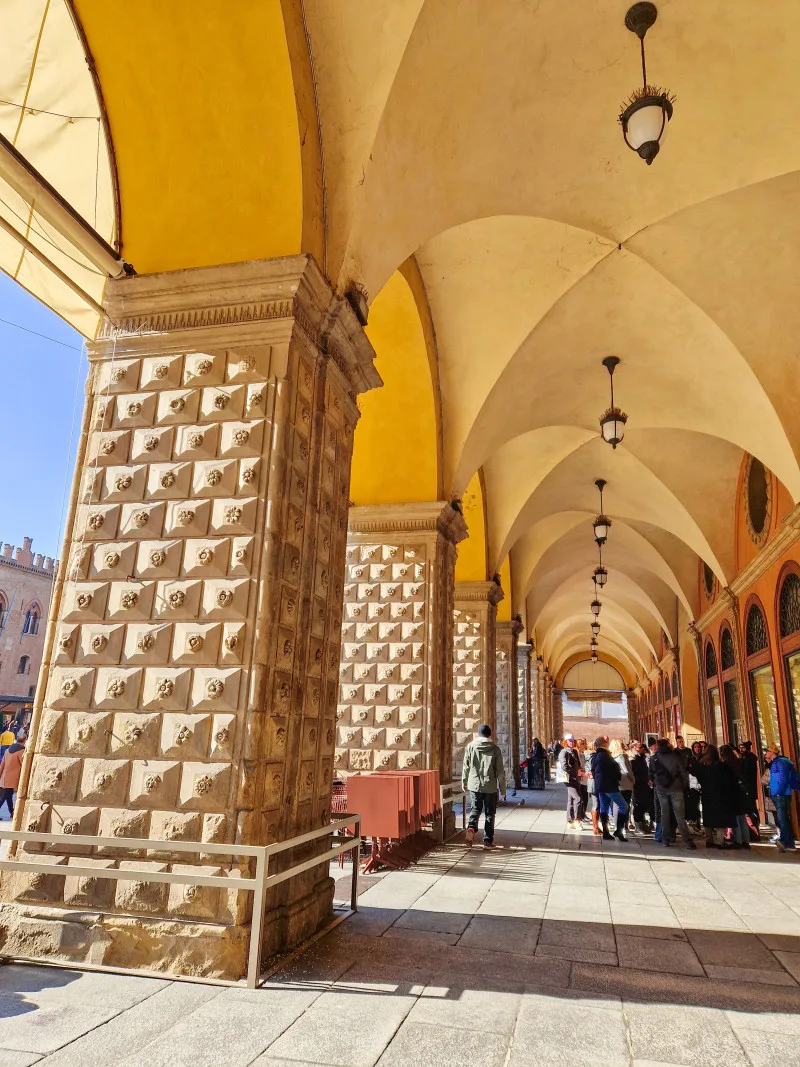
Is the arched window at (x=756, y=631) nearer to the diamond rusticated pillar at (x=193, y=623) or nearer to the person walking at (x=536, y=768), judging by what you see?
the person walking at (x=536, y=768)

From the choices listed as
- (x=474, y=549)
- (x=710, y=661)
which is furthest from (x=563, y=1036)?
(x=710, y=661)

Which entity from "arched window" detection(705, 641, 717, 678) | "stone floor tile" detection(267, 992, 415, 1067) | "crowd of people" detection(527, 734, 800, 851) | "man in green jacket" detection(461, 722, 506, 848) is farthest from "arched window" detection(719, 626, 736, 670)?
"stone floor tile" detection(267, 992, 415, 1067)

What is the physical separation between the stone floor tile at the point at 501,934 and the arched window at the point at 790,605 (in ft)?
22.6

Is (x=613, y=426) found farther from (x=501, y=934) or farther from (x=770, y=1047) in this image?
(x=770, y=1047)

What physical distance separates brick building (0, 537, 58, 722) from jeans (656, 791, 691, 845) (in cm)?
2210

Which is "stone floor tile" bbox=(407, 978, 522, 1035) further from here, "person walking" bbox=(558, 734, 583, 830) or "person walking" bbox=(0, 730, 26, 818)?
"person walking" bbox=(558, 734, 583, 830)

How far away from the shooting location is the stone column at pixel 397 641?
25.6ft

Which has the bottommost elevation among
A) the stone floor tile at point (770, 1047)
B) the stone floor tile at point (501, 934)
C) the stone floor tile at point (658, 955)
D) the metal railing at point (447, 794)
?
the stone floor tile at point (770, 1047)

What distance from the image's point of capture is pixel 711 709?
1573 centimetres

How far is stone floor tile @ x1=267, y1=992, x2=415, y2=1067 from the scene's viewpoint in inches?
102

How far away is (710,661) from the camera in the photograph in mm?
15656

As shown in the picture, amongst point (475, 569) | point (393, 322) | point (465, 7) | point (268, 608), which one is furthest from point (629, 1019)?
point (475, 569)

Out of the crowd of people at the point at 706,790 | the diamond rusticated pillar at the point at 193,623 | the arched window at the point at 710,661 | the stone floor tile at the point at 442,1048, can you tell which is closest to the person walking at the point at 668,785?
the crowd of people at the point at 706,790

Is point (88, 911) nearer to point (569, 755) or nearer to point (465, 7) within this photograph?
point (465, 7)
